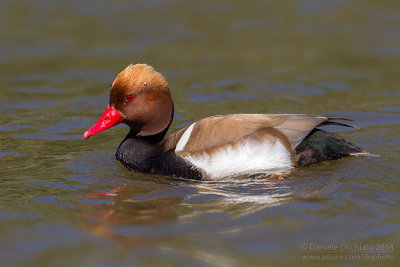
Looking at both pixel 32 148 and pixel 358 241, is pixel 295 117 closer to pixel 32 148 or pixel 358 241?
pixel 358 241

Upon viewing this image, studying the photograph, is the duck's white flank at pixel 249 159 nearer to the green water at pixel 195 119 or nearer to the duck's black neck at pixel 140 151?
the green water at pixel 195 119

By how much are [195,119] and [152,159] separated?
6.68 feet

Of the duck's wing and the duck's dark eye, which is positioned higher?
the duck's dark eye

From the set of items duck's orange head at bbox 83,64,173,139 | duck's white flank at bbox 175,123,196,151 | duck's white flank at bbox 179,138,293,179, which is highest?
duck's orange head at bbox 83,64,173,139

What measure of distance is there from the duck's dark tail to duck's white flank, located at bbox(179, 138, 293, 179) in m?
0.13

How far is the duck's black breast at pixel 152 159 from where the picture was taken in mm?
5828

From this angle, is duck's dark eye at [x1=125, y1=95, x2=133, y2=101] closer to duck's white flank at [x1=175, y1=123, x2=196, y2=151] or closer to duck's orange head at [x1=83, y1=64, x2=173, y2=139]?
duck's orange head at [x1=83, y1=64, x2=173, y2=139]

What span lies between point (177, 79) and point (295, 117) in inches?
161

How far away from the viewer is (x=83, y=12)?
39.0 ft

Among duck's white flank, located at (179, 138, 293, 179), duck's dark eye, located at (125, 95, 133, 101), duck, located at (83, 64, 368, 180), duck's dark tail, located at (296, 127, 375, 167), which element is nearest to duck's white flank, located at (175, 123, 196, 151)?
duck, located at (83, 64, 368, 180)

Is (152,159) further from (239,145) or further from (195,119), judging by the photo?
(195,119)

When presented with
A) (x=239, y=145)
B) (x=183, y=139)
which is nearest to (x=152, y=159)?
(x=183, y=139)

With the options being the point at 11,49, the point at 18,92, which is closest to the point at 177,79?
the point at 18,92

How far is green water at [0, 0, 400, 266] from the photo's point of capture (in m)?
4.60
